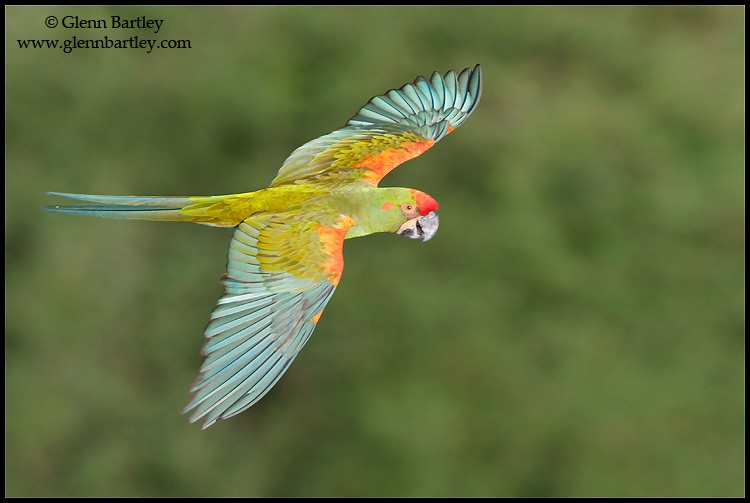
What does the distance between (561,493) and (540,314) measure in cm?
104

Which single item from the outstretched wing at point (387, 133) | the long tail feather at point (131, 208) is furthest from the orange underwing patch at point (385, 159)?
the long tail feather at point (131, 208)

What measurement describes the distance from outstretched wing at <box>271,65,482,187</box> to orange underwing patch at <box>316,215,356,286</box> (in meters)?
0.21

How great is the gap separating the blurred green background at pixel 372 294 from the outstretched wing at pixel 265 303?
2891 mm

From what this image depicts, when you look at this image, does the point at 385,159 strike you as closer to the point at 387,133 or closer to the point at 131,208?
the point at 387,133

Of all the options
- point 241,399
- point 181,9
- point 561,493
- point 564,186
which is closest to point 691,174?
point 564,186

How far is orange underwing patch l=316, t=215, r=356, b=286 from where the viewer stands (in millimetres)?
1574

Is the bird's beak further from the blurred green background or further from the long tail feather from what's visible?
the blurred green background

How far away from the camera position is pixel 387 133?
Result: 6.67 feet

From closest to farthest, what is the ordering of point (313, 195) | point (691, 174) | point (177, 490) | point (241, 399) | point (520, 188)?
point (241, 399), point (313, 195), point (177, 490), point (520, 188), point (691, 174)

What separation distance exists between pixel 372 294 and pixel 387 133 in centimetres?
284

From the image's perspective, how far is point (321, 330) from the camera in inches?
189

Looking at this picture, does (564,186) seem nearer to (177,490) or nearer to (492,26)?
(492,26)

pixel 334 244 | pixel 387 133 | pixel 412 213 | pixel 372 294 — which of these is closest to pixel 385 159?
pixel 387 133

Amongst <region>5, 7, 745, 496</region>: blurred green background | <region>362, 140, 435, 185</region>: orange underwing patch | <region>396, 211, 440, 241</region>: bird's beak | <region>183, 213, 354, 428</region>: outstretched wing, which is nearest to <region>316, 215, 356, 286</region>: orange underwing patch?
<region>183, 213, 354, 428</region>: outstretched wing
